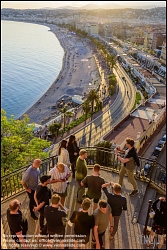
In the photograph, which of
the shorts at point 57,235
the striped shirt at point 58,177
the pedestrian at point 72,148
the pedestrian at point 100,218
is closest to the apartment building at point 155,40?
the pedestrian at point 72,148

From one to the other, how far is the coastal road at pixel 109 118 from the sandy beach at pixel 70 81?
26.5 ft

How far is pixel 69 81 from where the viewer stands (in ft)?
191

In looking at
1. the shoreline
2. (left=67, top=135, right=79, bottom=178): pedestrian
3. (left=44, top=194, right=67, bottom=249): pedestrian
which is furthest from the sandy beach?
(left=44, top=194, right=67, bottom=249): pedestrian

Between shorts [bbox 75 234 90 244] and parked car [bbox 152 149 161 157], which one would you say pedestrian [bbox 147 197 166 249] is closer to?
shorts [bbox 75 234 90 244]

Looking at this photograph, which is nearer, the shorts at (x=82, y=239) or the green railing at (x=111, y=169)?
the shorts at (x=82, y=239)

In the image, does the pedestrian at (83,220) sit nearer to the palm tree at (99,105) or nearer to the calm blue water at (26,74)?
the palm tree at (99,105)

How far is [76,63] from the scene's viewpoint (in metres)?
74.8

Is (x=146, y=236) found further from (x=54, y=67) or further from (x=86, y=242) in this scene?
(x=54, y=67)

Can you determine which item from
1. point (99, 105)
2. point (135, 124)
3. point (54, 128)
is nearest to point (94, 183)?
point (135, 124)

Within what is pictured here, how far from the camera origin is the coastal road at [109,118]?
95.0ft

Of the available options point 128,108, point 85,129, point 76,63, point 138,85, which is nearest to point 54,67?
point 76,63

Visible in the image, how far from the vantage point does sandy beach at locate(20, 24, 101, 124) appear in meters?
41.6

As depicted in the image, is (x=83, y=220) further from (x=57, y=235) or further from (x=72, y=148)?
(x=72, y=148)

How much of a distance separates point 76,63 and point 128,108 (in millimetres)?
40606
